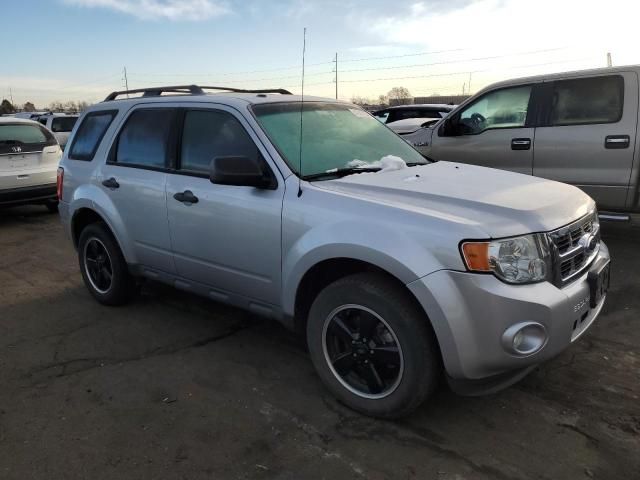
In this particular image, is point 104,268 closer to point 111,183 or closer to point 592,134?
point 111,183

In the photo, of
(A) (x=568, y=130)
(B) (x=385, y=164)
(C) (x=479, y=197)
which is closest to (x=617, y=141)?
(A) (x=568, y=130)

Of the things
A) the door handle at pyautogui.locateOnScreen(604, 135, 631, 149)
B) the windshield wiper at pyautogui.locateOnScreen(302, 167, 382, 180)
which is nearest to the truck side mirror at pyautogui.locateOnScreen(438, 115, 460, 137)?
the door handle at pyautogui.locateOnScreen(604, 135, 631, 149)

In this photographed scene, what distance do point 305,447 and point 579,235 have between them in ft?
6.22

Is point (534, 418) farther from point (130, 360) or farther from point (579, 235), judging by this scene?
point (130, 360)

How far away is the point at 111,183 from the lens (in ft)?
15.0

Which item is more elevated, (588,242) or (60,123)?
(60,123)

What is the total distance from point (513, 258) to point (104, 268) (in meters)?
3.67

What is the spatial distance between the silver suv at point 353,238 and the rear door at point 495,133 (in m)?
2.94

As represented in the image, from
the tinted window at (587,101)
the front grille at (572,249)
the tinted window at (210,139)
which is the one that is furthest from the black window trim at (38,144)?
the front grille at (572,249)

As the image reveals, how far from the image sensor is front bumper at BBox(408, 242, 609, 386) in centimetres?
259

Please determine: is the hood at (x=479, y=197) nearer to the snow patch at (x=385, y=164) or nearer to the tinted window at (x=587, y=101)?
the snow patch at (x=385, y=164)

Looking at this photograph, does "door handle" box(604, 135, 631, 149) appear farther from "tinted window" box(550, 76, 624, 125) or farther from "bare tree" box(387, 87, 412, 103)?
"bare tree" box(387, 87, 412, 103)

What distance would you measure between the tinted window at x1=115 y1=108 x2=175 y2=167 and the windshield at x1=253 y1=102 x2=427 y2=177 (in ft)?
3.01

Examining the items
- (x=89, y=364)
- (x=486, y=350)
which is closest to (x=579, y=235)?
(x=486, y=350)
